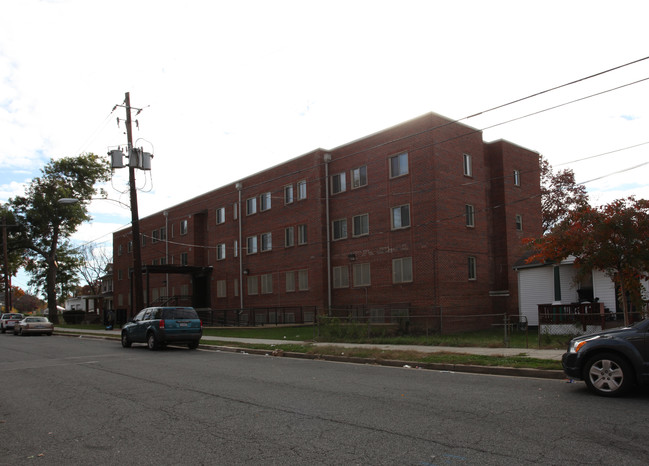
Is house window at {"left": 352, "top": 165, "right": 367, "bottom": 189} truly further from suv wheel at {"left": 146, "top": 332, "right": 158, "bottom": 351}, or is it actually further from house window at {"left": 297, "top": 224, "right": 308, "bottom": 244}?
suv wheel at {"left": 146, "top": 332, "right": 158, "bottom": 351}

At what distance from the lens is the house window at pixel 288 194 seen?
3609cm

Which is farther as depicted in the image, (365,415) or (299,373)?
(299,373)

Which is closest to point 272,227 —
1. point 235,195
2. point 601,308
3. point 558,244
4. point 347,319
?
point 235,195

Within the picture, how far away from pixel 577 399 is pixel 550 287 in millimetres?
18941

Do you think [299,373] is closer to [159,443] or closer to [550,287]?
[159,443]

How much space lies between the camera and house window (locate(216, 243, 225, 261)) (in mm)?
43469

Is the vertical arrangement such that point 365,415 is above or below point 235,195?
below

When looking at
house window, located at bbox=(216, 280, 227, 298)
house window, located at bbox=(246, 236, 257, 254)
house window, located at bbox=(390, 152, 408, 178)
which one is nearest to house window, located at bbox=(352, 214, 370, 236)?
house window, located at bbox=(390, 152, 408, 178)

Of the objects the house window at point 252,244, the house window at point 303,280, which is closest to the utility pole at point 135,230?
the house window at point 303,280

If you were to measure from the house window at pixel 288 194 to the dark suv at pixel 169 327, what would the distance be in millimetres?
17003

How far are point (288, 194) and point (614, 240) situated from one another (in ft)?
80.9

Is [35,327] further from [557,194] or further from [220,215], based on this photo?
[557,194]

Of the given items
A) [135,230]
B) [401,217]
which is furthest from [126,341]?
[401,217]

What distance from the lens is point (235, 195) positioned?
41844 mm
